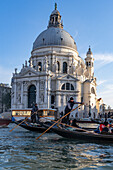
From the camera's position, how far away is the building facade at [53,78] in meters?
56.6

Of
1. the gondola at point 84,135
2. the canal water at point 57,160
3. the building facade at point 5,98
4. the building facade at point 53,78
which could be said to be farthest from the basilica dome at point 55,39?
the canal water at point 57,160

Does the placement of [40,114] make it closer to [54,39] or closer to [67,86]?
[67,86]

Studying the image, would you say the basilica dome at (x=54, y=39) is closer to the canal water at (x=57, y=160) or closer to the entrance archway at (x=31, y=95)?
the entrance archway at (x=31, y=95)

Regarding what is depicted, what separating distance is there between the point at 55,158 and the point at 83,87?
50.7 meters

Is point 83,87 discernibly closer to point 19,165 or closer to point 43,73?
point 43,73

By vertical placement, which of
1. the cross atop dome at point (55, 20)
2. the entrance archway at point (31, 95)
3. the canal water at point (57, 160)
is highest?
the cross atop dome at point (55, 20)

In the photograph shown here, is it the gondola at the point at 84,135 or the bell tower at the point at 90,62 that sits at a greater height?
the bell tower at the point at 90,62

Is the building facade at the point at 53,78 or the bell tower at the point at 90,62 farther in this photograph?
the bell tower at the point at 90,62

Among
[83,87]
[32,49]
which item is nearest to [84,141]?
[83,87]

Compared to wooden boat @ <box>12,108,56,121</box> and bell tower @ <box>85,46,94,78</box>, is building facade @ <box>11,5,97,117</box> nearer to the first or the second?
bell tower @ <box>85,46,94,78</box>

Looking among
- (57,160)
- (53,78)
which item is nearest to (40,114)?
(53,78)

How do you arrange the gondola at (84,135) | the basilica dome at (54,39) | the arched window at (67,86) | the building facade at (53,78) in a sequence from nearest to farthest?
the gondola at (84,135) < the building facade at (53,78) < the arched window at (67,86) < the basilica dome at (54,39)

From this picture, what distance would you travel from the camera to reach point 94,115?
64.2 meters

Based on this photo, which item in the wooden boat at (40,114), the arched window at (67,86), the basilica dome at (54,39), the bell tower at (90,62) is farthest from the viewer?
the bell tower at (90,62)
